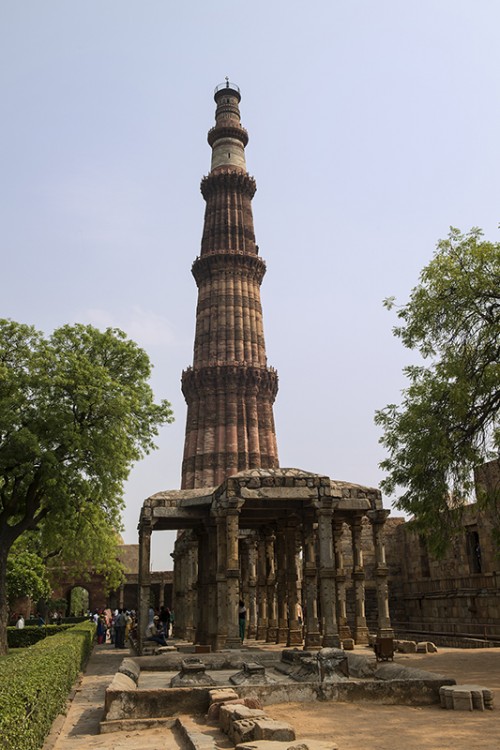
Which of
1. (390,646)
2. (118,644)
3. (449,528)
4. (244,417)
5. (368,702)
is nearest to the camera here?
(368,702)

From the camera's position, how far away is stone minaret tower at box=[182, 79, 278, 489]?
3703 centimetres

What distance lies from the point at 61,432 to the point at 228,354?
21.1m

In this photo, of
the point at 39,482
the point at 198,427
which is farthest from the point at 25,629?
the point at 198,427

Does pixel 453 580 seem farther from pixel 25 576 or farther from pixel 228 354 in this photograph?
pixel 228 354

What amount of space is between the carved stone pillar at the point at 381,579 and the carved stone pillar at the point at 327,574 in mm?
1802

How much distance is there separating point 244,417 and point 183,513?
20.0 m

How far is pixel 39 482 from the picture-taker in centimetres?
1817

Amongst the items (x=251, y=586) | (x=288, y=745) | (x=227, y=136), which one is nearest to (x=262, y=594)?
(x=251, y=586)

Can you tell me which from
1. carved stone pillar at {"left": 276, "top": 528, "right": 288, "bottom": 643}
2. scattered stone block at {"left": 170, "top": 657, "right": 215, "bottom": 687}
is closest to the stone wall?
carved stone pillar at {"left": 276, "top": 528, "right": 288, "bottom": 643}

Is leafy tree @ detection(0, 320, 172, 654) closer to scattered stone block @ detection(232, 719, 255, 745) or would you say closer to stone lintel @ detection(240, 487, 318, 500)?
stone lintel @ detection(240, 487, 318, 500)

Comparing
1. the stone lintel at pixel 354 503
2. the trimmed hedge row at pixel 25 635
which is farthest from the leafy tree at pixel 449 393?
the trimmed hedge row at pixel 25 635

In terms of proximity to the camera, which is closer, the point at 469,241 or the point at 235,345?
the point at 469,241

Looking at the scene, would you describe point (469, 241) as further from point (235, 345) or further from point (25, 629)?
point (235, 345)

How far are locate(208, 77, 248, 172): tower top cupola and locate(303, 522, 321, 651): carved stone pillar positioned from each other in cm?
3122
